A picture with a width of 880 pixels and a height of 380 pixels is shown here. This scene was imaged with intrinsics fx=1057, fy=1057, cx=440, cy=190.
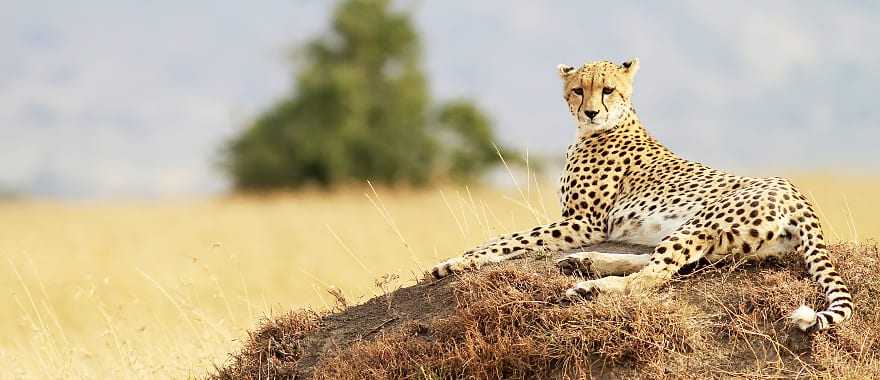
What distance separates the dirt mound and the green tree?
19.9 meters

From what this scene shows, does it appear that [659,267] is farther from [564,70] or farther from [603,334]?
[564,70]

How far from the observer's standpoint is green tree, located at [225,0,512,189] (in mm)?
25094

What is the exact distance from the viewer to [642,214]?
5.02 metres

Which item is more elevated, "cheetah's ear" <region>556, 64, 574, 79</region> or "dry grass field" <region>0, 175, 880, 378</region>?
"cheetah's ear" <region>556, 64, 574, 79</region>

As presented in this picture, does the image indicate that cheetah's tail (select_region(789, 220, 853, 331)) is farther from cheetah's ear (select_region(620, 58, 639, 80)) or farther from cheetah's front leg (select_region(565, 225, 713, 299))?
cheetah's ear (select_region(620, 58, 639, 80))

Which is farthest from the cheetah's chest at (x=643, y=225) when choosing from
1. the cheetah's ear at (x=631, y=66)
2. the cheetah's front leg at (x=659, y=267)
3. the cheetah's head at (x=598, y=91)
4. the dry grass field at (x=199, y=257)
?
the dry grass field at (x=199, y=257)

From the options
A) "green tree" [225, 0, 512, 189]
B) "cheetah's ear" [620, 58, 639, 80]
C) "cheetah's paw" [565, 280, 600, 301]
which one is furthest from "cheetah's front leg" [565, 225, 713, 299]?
"green tree" [225, 0, 512, 189]

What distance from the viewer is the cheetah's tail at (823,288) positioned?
4234mm

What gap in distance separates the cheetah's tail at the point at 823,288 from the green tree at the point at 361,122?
19977mm

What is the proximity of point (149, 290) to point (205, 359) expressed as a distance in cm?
772

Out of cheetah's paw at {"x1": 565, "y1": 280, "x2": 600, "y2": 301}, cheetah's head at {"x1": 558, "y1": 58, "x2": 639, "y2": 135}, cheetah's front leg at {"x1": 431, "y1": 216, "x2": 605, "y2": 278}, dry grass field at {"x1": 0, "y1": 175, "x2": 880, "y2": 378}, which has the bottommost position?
dry grass field at {"x1": 0, "y1": 175, "x2": 880, "y2": 378}

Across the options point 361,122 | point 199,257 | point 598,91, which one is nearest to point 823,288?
point 598,91

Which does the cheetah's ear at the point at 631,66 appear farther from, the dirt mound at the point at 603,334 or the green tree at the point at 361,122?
the green tree at the point at 361,122

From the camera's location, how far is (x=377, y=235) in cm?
1463
